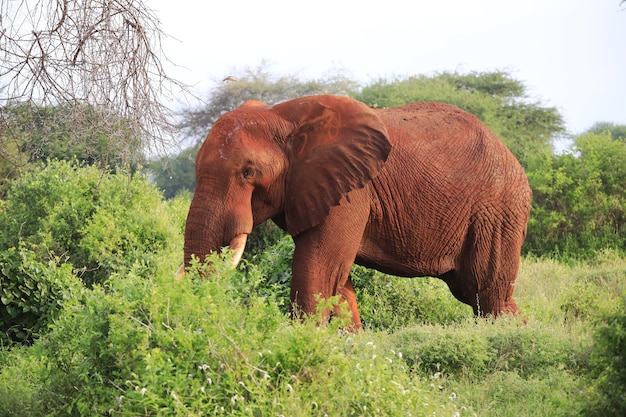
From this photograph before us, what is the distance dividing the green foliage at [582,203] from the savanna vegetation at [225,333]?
14.6ft

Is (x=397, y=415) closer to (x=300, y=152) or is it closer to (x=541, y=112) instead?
(x=300, y=152)

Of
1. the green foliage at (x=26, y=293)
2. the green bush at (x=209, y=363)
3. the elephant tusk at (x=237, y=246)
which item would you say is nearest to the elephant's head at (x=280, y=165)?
the elephant tusk at (x=237, y=246)

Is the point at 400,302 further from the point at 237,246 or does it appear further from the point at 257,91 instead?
the point at 257,91

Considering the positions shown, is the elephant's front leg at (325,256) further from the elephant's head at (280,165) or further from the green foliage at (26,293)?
the green foliage at (26,293)

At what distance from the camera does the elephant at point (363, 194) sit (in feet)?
26.5

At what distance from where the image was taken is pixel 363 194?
8.67 m

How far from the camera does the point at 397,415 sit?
561 centimetres

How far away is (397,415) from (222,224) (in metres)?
2.81

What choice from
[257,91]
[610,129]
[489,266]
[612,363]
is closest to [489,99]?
[257,91]

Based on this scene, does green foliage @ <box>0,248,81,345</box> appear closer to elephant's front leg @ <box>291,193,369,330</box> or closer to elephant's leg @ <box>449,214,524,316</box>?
elephant's front leg @ <box>291,193,369,330</box>

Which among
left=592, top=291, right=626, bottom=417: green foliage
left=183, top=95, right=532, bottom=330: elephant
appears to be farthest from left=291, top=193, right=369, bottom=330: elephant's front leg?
left=592, top=291, right=626, bottom=417: green foliage

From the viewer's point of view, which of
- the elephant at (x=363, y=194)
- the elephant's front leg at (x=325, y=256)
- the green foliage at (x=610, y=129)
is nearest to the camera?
the elephant at (x=363, y=194)

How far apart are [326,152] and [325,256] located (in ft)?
2.74

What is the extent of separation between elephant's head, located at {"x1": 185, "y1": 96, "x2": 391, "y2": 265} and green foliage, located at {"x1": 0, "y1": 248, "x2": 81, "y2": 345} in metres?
2.18
